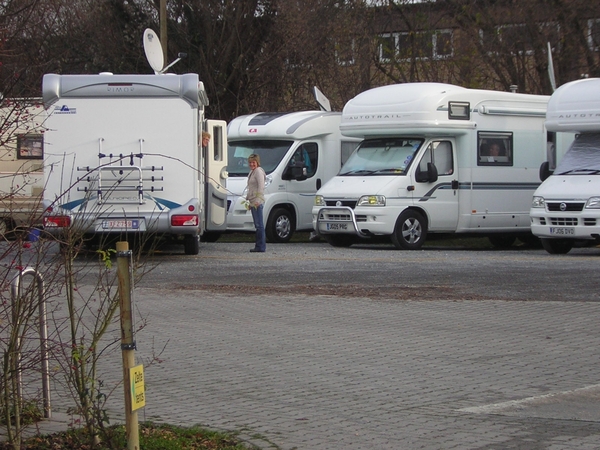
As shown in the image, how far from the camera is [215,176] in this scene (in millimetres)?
19156

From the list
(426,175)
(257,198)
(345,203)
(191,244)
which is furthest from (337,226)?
(191,244)

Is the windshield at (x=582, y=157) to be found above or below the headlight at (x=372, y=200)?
above

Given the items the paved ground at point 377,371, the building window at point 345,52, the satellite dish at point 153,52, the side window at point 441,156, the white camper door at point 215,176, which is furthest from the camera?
the building window at point 345,52

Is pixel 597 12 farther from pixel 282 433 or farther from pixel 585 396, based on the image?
pixel 282 433

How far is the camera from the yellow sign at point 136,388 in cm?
522

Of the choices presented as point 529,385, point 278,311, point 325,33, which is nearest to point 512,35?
point 325,33

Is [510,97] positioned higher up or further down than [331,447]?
higher up

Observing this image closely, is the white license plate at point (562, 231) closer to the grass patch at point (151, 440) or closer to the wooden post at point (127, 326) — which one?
the grass patch at point (151, 440)

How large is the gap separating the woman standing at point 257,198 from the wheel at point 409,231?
2.57 meters

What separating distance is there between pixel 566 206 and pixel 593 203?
518 millimetres

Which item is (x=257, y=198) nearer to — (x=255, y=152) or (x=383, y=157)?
(x=383, y=157)

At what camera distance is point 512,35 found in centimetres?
2702

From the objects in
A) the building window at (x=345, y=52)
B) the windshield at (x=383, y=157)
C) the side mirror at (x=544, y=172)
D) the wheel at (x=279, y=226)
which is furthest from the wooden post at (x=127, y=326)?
the building window at (x=345, y=52)

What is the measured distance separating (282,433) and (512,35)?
2239 centimetres
